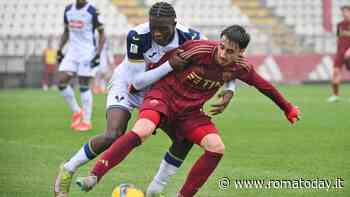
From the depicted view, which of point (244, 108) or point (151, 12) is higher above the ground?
point (151, 12)

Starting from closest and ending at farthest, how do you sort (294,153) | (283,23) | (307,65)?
(294,153) → (307,65) → (283,23)

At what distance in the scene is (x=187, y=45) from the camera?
8.05m

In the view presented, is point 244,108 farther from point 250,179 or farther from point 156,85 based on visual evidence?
point 156,85

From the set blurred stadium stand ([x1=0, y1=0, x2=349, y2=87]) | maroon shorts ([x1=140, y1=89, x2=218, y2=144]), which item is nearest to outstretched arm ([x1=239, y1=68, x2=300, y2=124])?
maroon shorts ([x1=140, y1=89, x2=218, y2=144])

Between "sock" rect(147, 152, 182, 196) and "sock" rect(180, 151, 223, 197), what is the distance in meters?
0.40

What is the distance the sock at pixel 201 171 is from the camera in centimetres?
780

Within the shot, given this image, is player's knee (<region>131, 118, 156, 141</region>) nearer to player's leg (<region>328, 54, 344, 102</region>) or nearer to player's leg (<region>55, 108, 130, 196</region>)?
player's leg (<region>55, 108, 130, 196</region>)

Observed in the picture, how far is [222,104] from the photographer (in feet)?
26.3

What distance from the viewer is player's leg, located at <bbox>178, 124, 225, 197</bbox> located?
7781 millimetres

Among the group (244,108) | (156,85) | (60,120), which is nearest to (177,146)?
(156,85)

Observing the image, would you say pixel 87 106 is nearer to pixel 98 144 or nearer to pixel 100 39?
pixel 100 39

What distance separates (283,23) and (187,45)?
1099 inches

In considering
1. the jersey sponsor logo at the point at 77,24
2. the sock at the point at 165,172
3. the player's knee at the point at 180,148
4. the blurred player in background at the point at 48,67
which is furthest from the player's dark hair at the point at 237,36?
the blurred player in background at the point at 48,67

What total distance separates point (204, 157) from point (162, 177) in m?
0.68
